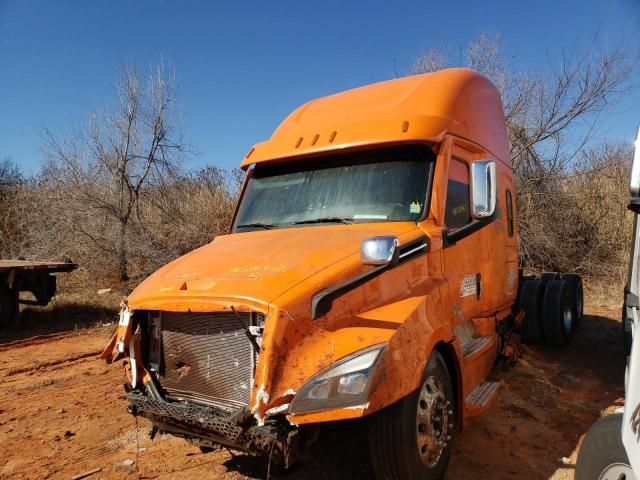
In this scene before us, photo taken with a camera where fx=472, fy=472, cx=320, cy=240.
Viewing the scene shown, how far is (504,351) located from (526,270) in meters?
8.94

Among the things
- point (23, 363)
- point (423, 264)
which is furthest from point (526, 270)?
point (23, 363)

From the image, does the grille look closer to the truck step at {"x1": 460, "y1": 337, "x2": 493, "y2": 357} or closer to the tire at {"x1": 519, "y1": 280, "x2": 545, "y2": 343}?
the truck step at {"x1": 460, "y1": 337, "x2": 493, "y2": 357}

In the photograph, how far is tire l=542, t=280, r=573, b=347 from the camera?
7.08 metres

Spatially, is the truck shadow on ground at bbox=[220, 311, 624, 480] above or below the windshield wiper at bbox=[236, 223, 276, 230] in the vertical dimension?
below

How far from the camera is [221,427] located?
2732 mm

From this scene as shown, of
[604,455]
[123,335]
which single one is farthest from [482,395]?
[123,335]

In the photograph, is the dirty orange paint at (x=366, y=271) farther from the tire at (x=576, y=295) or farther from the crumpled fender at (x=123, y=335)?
the tire at (x=576, y=295)

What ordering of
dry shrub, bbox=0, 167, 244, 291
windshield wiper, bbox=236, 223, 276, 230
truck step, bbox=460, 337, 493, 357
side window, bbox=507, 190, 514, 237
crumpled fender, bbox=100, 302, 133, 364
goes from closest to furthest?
crumpled fender, bbox=100, 302, 133, 364 < truck step, bbox=460, 337, 493, 357 < windshield wiper, bbox=236, 223, 276, 230 < side window, bbox=507, 190, 514, 237 < dry shrub, bbox=0, 167, 244, 291

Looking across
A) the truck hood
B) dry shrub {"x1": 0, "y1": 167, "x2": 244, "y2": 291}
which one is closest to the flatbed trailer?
dry shrub {"x1": 0, "y1": 167, "x2": 244, "y2": 291}

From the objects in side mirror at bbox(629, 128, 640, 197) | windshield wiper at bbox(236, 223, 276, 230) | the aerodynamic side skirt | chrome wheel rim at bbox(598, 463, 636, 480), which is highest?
side mirror at bbox(629, 128, 640, 197)

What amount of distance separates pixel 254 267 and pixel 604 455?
2.31 m

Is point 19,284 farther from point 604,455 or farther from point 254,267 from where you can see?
point 604,455

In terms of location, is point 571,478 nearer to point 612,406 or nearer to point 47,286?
point 612,406

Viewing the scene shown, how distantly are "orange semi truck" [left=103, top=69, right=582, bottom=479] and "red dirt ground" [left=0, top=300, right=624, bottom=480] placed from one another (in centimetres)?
48
